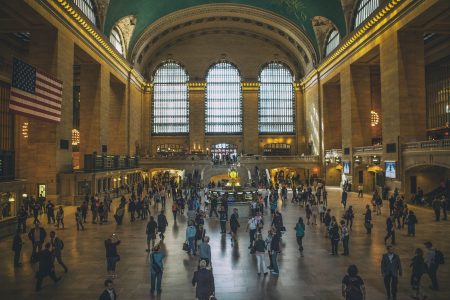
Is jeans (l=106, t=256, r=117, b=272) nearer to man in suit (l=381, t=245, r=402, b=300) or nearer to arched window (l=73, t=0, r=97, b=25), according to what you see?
man in suit (l=381, t=245, r=402, b=300)

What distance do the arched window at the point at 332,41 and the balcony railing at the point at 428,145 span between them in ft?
55.0

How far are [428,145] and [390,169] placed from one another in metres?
3.87

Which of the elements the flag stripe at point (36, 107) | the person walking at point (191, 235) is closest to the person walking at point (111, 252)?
the person walking at point (191, 235)

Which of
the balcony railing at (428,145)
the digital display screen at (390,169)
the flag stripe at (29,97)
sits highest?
the flag stripe at (29,97)

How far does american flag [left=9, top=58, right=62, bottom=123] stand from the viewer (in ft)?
55.1

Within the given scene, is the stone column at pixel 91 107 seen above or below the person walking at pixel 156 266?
above

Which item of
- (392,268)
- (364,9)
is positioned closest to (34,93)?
(392,268)

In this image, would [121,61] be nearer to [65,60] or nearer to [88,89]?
[88,89]

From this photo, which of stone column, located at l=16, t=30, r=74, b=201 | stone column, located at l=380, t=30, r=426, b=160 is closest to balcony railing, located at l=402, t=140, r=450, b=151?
stone column, located at l=380, t=30, r=426, b=160

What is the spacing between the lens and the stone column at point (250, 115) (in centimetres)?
4950

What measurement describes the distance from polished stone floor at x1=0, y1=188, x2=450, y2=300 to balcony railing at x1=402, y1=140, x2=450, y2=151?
6.33 m

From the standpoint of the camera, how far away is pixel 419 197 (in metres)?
21.8

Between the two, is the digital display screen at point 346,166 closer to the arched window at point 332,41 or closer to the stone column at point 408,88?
the stone column at point 408,88

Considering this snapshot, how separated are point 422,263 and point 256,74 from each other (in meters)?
43.9
